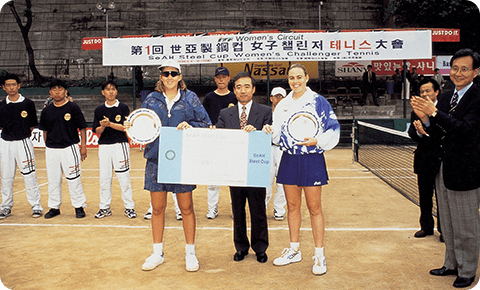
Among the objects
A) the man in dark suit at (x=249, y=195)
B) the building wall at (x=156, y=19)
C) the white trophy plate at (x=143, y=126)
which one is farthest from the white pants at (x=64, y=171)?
the building wall at (x=156, y=19)

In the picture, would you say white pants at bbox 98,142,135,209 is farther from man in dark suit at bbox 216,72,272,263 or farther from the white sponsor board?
the white sponsor board

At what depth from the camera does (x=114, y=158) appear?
723cm

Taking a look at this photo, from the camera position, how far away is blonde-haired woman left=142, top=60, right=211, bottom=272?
15.7 feet

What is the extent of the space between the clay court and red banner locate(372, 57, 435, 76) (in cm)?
2055

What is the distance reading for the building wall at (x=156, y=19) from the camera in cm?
3353

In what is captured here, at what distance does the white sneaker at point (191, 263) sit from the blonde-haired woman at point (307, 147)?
36.7 inches

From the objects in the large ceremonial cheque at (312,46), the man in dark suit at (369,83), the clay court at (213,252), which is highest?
the large ceremonial cheque at (312,46)

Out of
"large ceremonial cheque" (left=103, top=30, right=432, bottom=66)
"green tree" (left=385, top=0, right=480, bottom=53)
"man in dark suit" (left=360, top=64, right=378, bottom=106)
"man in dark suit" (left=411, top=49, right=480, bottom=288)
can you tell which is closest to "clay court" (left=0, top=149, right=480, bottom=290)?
"man in dark suit" (left=411, top=49, right=480, bottom=288)

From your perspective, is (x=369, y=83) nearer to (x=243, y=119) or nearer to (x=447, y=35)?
(x=447, y=35)

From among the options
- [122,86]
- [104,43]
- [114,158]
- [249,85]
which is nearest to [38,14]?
[122,86]

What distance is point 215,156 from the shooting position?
4.70 m

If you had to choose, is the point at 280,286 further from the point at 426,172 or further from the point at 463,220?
the point at 426,172

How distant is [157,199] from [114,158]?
108 inches

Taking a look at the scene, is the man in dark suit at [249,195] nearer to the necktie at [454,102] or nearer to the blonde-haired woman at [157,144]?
the blonde-haired woman at [157,144]
